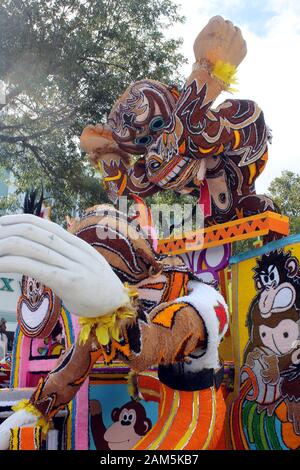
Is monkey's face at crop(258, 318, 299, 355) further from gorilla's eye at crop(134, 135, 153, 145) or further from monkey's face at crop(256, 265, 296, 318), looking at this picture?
gorilla's eye at crop(134, 135, 153, 145)

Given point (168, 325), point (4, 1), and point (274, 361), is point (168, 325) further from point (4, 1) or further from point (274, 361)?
point (4, 1)

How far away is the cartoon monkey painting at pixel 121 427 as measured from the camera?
2596mm

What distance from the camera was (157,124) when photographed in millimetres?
3328

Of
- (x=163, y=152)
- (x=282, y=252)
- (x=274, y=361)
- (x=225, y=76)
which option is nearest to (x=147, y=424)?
(x=274, y=361)

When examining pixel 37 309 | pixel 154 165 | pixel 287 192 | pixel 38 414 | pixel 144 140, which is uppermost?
pixel 287 192

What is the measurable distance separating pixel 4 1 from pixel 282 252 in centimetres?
613

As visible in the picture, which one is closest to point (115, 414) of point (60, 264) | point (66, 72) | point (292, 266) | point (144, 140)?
point (292, 266)

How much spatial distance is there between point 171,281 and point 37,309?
709 millimetres

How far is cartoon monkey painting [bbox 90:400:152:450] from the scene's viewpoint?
2596 millimetres

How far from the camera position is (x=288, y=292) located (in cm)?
261

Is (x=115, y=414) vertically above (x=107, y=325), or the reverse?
(x=107, y=325)

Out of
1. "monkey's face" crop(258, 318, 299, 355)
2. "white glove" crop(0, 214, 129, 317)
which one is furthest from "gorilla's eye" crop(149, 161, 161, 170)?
"white glove" crop(0, 214, 129, 317)

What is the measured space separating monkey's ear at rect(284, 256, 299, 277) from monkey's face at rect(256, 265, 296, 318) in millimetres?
52

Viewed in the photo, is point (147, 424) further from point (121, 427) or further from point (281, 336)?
point (281, 336)
